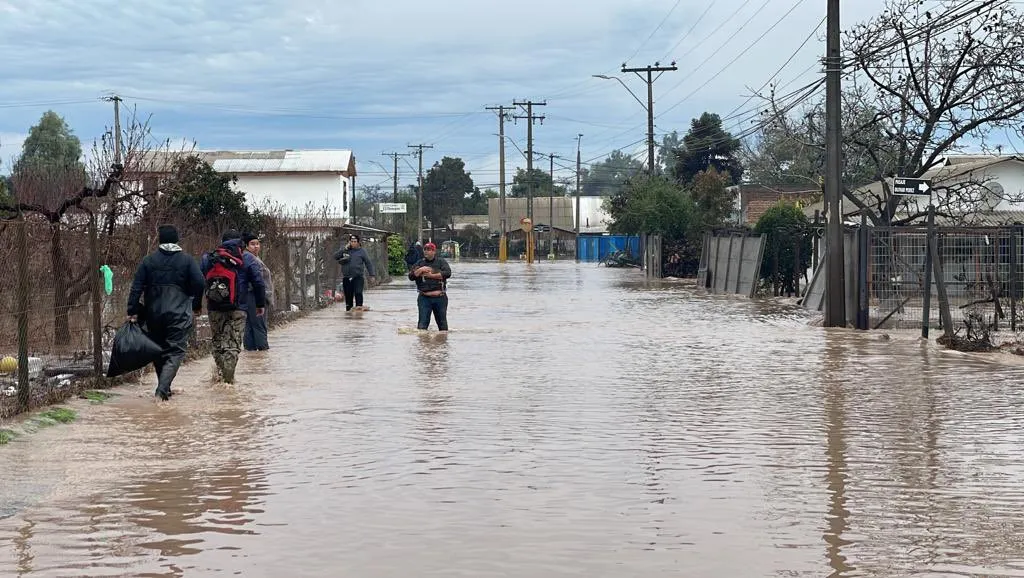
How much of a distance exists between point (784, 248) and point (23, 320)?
2546cm

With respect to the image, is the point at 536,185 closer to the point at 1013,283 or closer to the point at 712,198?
the point at 712,198

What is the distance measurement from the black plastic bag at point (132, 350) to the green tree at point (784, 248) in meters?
22.7

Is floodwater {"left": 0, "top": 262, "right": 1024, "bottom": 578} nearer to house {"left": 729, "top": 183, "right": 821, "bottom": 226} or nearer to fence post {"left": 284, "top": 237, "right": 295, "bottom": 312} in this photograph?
fence post {"left": 284, "top": 237, "right": 295, "bottom": 312}

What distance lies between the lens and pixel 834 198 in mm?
23234

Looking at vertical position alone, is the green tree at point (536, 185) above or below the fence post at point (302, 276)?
above

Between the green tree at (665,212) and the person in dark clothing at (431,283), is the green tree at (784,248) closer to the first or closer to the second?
the person in dark clothing at (431,283)

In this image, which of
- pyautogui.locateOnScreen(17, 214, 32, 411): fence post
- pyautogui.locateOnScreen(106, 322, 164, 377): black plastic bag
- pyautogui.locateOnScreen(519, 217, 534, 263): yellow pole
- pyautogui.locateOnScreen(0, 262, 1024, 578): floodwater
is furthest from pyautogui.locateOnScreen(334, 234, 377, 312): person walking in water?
pyautogui.locateOnScreen(519, 217, 534, 263): yellow pole

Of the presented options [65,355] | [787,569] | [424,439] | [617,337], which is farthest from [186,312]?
[617,337]

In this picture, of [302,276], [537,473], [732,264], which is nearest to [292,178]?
[732,264]

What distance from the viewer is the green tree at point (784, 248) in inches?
1329

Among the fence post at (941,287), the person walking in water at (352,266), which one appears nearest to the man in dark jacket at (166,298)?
the fence post at (941,287)

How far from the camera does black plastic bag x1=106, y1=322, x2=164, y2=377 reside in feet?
40.7

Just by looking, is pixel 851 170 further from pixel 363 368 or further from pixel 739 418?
pixel 739 418

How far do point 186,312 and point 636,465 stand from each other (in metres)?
5.47
